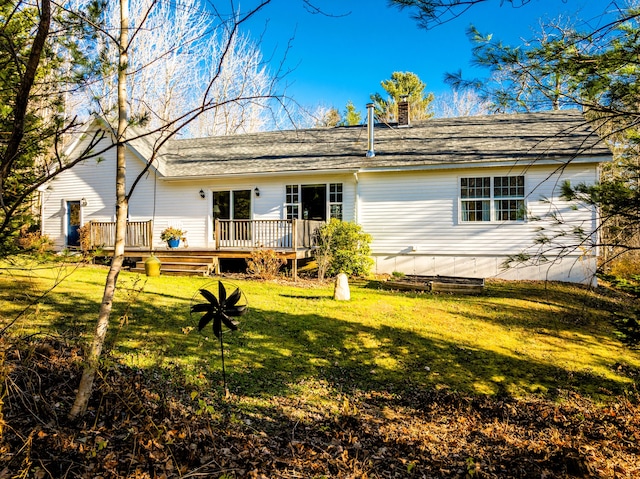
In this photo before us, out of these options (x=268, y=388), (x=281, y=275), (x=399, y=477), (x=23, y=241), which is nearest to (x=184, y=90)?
(x=281, y=275)

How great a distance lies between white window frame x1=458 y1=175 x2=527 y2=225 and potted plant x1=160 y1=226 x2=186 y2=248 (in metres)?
10.0

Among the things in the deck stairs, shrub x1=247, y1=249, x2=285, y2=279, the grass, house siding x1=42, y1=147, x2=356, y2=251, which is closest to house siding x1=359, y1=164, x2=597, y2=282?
house siding x1=42, y1=147, x2=356, y2=251

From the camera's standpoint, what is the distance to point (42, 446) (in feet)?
9.16

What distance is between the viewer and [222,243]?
14.3 metres

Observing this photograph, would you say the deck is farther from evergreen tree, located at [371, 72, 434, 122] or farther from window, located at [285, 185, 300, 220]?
evergreen tree, located at [371, 72, 434, 122]

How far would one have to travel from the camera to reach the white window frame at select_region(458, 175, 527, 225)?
12.9 m

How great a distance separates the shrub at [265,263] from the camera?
38.8 ft

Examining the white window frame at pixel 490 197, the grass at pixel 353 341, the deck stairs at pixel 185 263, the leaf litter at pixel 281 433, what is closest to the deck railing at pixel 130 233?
the deck stairs at pixel 185 263

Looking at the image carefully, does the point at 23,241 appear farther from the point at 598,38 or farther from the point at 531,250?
the point at 531,250

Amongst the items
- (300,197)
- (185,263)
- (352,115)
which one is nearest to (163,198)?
(185,263)

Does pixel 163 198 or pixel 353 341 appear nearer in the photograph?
pixel 353 341

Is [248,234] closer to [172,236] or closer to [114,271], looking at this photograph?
[172,236]

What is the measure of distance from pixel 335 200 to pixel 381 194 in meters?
1.65

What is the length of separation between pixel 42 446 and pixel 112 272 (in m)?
1.27
